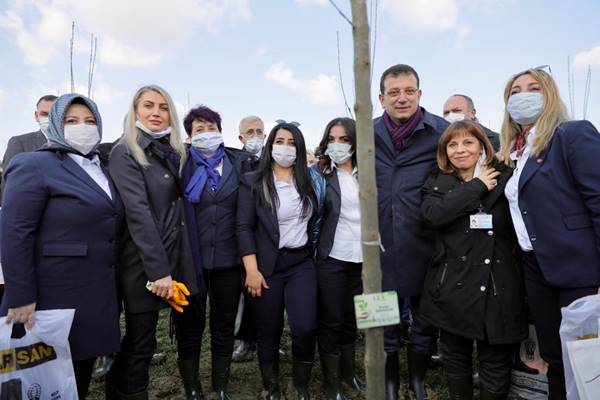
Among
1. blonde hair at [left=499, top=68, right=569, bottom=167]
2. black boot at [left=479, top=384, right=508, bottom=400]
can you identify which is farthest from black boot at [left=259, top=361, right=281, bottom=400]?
blonde hair at [left=499, top=68, right=569, bottom=167]

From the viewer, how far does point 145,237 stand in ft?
8.67

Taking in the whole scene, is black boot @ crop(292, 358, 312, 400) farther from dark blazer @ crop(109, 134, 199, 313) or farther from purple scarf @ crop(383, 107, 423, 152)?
purple scarf @ crop(383, 107, 423, 152)

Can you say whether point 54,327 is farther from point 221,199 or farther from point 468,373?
point 468,373

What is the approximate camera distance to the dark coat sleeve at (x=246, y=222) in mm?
3244

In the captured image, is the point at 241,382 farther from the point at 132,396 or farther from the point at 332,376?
the point at 132,396

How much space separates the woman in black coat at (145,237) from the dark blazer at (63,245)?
0.14m

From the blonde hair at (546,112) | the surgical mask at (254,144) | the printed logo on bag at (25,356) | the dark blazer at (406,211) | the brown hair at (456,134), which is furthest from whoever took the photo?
the surgical mask at (254,144)

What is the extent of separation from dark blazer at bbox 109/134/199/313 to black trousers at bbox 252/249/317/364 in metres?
0.63

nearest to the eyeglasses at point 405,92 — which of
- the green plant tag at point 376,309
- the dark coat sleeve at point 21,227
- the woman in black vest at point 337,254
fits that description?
the woman in black vest at point 337,254

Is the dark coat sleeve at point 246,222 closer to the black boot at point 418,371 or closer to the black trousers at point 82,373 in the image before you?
the black trousers at point 82,373

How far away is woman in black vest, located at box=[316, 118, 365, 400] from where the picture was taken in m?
3.35

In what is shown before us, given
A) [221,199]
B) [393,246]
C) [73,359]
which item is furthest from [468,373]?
[73,359]

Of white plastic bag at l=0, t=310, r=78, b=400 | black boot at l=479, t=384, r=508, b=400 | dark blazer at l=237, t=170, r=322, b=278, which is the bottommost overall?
black boot at l=479, t=384, r=508, b=400

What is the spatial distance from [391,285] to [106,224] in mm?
2133
